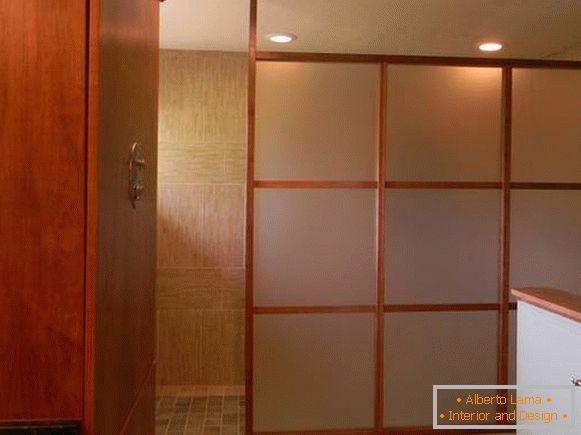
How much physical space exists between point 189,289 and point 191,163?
2.66ft

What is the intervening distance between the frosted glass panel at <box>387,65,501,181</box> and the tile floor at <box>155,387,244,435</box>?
5.54 ft

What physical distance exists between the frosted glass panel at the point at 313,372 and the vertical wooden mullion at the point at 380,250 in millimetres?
35

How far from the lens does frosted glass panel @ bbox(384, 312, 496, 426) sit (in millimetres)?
2941

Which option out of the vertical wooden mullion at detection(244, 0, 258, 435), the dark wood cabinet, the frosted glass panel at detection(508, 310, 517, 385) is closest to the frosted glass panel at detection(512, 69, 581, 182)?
the frosted glass panel at detection(508, 310, 517, 385)

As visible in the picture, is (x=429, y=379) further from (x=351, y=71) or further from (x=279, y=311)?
(x=351, y=71)

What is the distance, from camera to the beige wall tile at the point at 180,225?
368cm

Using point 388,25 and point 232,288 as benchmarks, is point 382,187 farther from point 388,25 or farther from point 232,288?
point 232,288

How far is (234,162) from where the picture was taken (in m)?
3.71

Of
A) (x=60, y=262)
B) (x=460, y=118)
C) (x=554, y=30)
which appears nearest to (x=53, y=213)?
(x=60, y=262)

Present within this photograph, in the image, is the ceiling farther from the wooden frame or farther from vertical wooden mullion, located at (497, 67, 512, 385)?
vertical wooden mullion, located at (497, 67, 512, 385)

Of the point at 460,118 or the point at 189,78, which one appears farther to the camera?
the point at 189,78

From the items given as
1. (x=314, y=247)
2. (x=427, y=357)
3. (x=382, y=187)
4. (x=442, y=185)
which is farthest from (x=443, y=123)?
(x=427, y=357)

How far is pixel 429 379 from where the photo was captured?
2963mm

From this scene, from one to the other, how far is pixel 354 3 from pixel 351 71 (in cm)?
33
